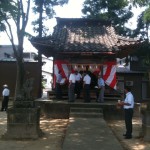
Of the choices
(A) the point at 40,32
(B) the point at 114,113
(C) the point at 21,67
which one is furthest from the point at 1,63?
(B) the point at 114,113

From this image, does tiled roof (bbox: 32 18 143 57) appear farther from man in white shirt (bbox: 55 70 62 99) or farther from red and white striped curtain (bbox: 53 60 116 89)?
man in white shirt (bbox: 55 70 62 99)

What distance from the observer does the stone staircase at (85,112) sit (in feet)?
51.1

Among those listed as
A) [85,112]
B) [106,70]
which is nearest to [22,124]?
[85,112]

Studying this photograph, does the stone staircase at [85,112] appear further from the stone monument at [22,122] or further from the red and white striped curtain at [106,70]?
the stone monument at [22,122]

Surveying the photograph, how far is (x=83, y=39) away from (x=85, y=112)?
231 inches

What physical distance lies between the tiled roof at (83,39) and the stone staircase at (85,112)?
347 centimetres

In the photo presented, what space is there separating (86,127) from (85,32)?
1052 centimetres

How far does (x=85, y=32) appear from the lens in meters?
22.1

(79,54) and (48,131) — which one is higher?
(79,54)

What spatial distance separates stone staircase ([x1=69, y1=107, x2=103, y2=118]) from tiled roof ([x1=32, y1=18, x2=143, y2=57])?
3.47m

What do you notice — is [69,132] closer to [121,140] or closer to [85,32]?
[121,140]

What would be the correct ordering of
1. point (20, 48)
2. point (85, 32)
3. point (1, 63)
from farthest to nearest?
1. point (1, 63)
2. point (20, 48)
3. point (85, 32)

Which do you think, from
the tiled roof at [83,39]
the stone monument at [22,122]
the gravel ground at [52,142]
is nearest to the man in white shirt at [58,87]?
the tiled roof at [83,39]

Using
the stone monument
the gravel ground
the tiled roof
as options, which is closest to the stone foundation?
the stone monument
